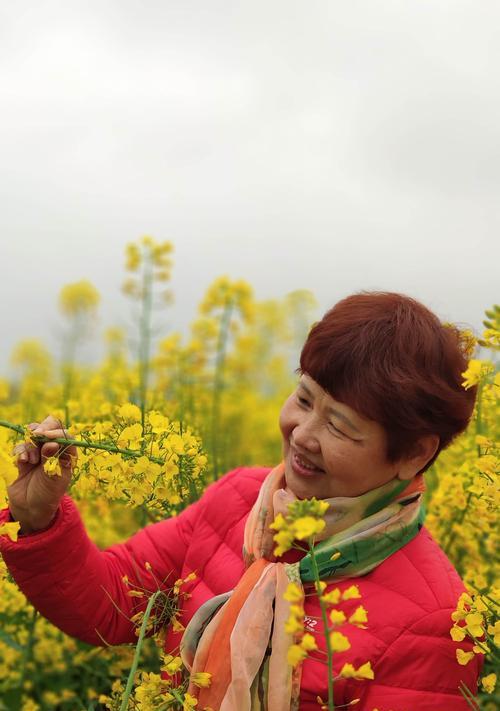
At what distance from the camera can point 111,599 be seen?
1672mm

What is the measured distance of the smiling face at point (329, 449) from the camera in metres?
1.49

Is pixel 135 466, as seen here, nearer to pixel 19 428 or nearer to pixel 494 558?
pixel 19 428

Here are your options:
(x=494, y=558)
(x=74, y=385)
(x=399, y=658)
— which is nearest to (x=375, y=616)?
(x=399, y=658)

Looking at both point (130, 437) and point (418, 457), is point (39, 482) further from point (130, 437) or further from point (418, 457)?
point (418, 457)

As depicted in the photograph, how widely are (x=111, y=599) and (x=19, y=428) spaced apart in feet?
1.95

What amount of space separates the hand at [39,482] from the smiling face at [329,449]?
1.53 feet

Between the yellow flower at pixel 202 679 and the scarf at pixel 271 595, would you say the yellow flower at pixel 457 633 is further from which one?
the yellow flower at pixel 202 679

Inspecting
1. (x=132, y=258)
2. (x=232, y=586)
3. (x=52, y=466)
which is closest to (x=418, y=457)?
(x=232, y=586)

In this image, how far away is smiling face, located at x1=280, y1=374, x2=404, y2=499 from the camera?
1.49 metres

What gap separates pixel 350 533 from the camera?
1.51 metres

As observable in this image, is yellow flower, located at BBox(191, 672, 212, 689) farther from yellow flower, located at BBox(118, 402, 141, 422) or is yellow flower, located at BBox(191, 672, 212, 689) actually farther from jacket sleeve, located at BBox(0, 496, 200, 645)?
yellow flower, located at BBox(118, 402, 141, 422)

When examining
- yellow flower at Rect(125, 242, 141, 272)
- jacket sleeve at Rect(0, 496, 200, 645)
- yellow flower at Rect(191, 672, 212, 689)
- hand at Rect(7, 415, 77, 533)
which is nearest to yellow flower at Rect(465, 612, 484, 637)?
yellow flower at Rect(191, 672, 212, 689)

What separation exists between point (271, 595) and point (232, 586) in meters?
0.27

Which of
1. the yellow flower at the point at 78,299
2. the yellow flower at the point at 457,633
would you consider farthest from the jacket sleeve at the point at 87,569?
the yellow flower at the point at 78,299
